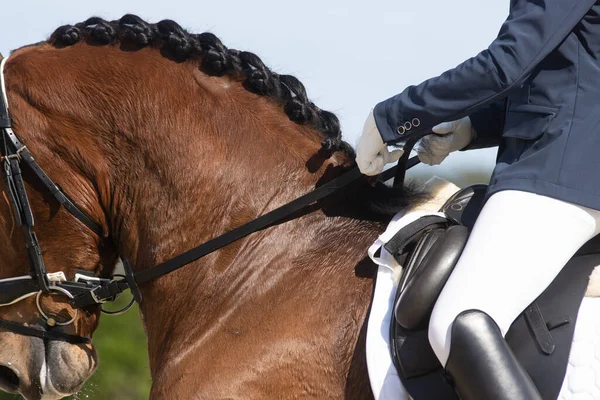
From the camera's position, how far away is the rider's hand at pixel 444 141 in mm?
3297

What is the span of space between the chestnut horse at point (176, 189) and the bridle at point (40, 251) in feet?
0.12

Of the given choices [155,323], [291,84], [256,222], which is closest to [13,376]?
[155,323]

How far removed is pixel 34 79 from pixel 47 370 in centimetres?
122

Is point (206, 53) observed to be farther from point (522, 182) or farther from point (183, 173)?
point (522, 182)

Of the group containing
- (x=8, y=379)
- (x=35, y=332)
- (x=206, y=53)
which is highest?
(x=206, y=53)

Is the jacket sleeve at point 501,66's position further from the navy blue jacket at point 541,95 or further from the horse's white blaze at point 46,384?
the horse's white blaze at point 46,384

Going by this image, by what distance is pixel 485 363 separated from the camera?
8.56 feet

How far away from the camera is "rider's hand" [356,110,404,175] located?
3.08 m

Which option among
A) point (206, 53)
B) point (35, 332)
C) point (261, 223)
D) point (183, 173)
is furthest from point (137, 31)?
point (35, 332)

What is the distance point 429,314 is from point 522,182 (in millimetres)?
543

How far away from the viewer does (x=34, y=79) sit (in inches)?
135

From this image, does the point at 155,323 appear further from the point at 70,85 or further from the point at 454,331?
the point at 454,331

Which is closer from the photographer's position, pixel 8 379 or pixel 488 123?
pixel 488 123

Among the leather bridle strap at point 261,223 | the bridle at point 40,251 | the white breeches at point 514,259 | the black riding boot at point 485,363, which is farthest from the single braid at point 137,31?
the black riding boot at point 485,363
